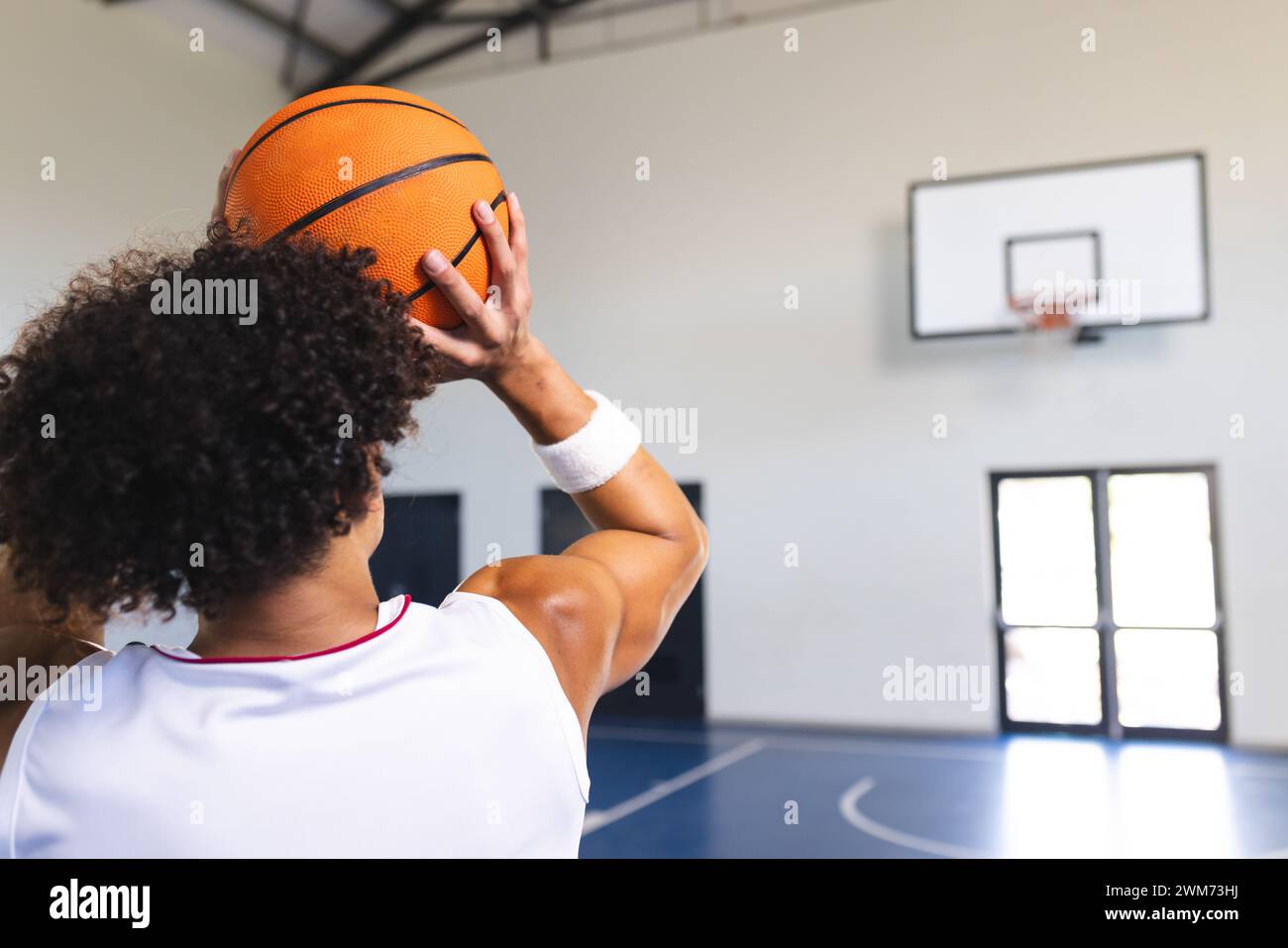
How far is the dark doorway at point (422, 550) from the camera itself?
27.8ft

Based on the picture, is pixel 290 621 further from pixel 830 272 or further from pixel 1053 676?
pixel 830 272

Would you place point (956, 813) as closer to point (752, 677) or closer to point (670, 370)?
point (752, 677)

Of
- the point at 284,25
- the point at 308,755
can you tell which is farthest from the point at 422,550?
the point at 308,755

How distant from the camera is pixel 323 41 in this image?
28.4 feet

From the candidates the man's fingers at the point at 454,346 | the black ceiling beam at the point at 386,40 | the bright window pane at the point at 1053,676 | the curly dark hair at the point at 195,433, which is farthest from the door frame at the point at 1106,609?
the curly dark hair at the point at 195,433

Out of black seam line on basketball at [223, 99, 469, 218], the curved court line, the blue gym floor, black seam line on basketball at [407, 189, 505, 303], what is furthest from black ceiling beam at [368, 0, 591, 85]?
black seam line on basketball at [407, 189, 505, 303]

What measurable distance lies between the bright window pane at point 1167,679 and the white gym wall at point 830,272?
17 cm

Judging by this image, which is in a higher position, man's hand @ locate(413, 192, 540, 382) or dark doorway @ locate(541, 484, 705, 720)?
man's hand @ locate(413, 192, 540, 382)

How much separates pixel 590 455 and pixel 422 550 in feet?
25.5

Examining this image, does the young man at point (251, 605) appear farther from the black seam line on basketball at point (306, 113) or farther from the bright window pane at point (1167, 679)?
the bright window pane at point (1167, 679)

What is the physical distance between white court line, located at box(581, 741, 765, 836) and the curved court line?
865mm

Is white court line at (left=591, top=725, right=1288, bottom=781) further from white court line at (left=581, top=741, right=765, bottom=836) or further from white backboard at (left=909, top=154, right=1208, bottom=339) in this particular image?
white backboard at (left=909, top=154, right=1208, bottom=339)

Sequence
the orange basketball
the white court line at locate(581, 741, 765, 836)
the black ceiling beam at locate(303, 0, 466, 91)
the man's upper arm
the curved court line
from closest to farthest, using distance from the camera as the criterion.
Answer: the man's upper arm, the orange basketball, the curved court line, the white court line at locate(581, 741, 765, 836), the black ceiling beam at locate(303, 0, 466, 91)

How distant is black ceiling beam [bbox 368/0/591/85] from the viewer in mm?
8383
